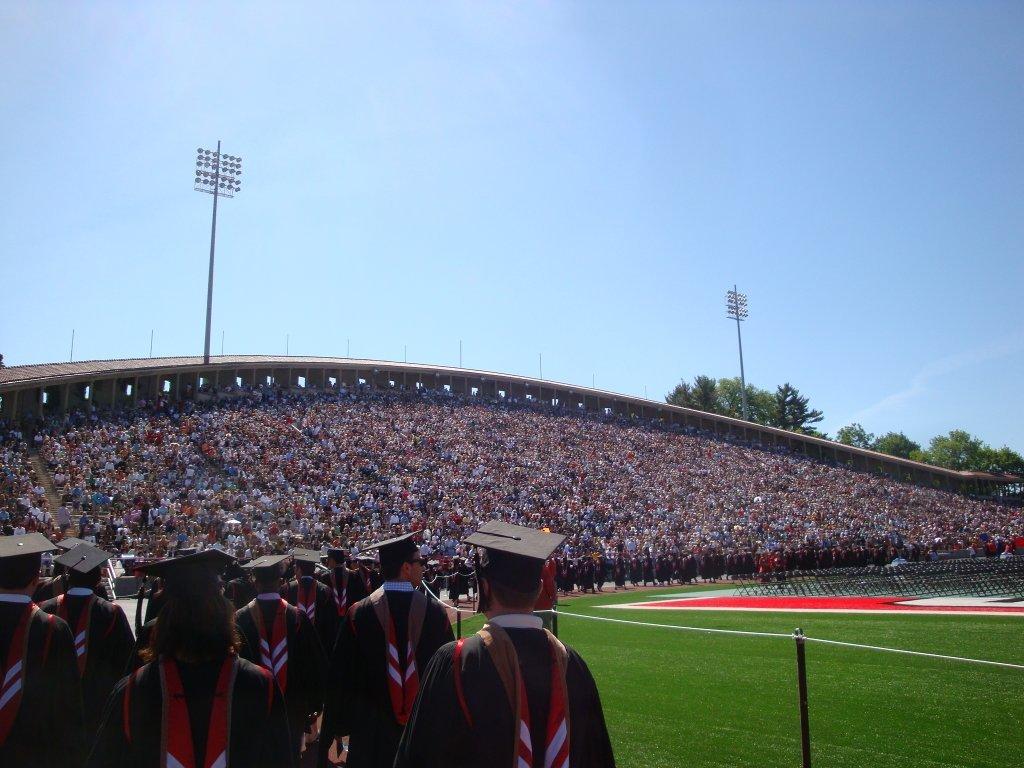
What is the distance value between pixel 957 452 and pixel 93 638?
132310 millimetres

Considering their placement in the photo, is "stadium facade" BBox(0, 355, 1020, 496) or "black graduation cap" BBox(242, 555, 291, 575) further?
"stadium facade" BBox(0, 355, 1020, 496)

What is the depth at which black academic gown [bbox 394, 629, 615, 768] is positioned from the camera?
2709 millimetres

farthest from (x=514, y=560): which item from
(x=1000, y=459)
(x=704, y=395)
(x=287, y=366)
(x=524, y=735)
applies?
(x=1000, y=459)

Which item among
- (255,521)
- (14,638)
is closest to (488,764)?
(14,638)

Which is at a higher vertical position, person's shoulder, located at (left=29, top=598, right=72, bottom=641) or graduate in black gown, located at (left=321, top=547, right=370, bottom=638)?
person's shoulder, located at (left=29, top=598, right=72, bottom=641)

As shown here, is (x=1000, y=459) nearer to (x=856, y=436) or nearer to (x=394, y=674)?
(x=856, y=436)

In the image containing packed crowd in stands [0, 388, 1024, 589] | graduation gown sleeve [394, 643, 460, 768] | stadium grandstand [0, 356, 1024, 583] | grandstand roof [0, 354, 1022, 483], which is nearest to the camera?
graduation gown sleeve [394, 643, 460, 768]

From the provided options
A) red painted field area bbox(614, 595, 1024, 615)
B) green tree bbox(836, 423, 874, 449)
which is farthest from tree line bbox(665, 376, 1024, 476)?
red painted field area bbox(614, 595, 1024, 615)

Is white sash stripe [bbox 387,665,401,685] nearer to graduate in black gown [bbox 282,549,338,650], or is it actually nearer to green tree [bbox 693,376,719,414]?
graduate in black gown [bbox 282,549,338,650]

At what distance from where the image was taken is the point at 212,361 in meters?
41.9

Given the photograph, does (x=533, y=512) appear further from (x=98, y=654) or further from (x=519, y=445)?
(x=98, y=654)

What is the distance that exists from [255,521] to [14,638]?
899 inches

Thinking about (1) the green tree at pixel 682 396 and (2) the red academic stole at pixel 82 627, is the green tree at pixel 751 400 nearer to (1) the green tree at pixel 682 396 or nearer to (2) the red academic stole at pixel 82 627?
(1) the green tree at pixel 682 396

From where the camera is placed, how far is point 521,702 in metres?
2.76
